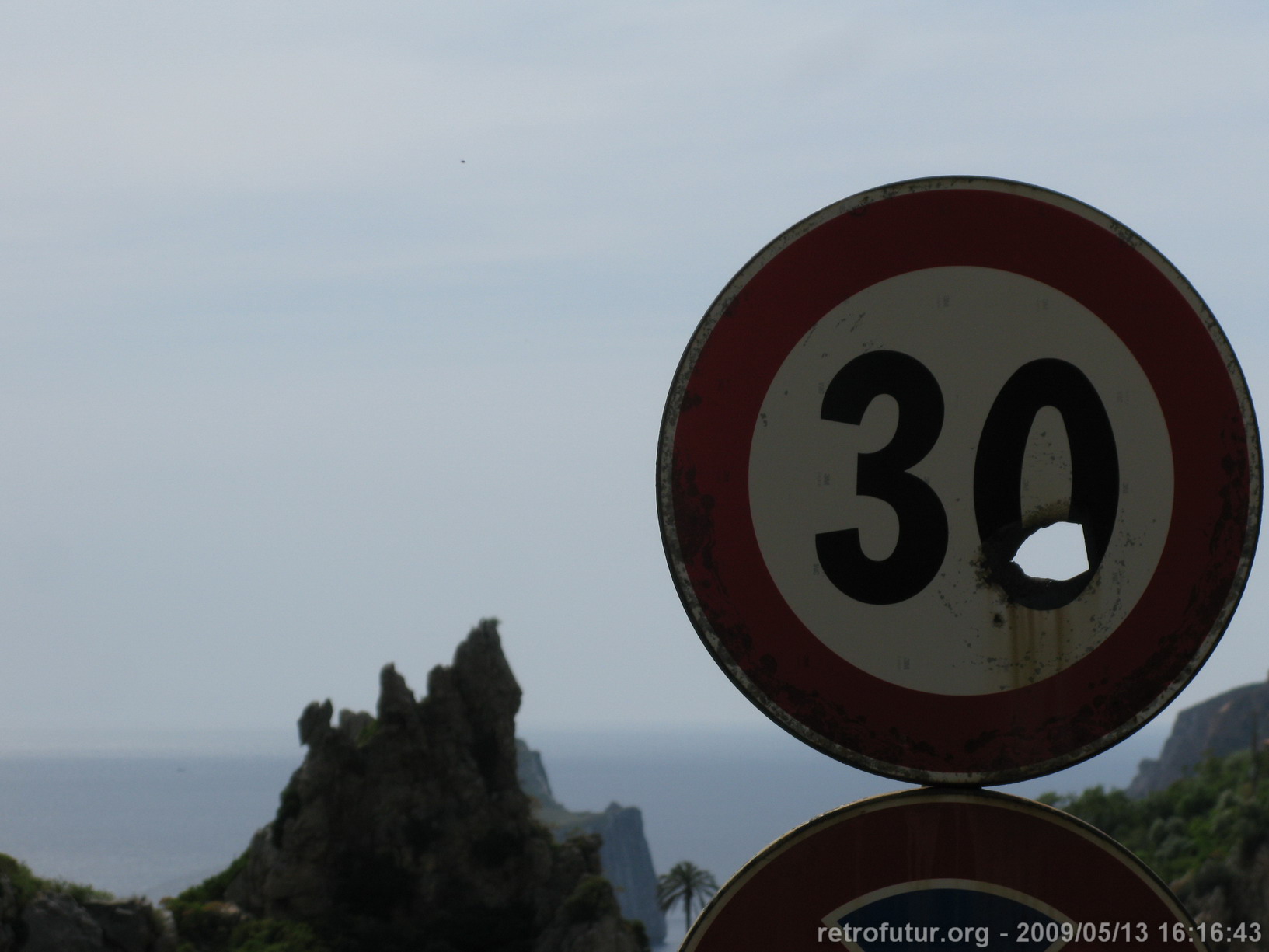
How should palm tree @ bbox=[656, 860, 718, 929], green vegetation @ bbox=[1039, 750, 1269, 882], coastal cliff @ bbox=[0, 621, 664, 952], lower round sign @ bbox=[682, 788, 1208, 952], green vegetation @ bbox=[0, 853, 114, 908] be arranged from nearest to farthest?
lower round sign @ bbox=[682, 788, 1208, 952]
green vegetation @ bbox=[0, 853, 114, 908]
coastal cliff @ bbox=[0, 621, 664, 952]
green vegetation @ bbox=[1039, 750, 1269, 882]
palm tree @ bbox=[656, 860, 718, 929]

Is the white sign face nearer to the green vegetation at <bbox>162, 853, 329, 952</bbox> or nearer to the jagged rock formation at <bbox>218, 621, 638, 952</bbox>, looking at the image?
the green vegetation at <bbox>162, 853, 329, 952</bbox>

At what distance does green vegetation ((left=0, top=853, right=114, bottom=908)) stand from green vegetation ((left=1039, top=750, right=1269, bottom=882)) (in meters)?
50.8

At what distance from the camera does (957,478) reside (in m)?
2.74

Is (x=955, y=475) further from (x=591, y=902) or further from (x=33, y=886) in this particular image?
(x=591, y=902)

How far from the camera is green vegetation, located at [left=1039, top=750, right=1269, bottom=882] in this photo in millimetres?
77369

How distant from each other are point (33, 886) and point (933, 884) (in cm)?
5312

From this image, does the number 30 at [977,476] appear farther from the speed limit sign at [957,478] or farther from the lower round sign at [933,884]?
the lower round sign at [933,884]

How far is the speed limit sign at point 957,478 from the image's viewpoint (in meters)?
2.68

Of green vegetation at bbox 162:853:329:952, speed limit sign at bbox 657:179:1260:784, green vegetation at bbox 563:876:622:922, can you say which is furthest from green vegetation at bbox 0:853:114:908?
speed limit sign at bbox 657:179:1260:784

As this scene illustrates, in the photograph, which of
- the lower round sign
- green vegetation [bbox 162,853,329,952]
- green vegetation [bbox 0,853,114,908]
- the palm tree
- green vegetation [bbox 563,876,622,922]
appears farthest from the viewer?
the palm tree

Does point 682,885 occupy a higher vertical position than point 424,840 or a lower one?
higher

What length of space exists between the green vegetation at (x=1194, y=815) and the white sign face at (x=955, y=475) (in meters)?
76.3

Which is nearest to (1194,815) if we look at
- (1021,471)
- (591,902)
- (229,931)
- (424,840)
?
(591,902)

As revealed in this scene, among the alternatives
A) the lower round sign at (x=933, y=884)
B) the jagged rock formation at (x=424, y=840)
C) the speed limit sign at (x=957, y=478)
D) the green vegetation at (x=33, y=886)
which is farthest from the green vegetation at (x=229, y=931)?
the speed limit sign at (x=957, y=478)
